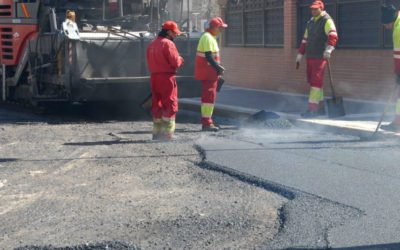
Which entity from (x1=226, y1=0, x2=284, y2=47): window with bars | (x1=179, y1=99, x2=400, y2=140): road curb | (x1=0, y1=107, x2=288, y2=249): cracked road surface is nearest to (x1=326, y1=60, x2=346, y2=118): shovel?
(x1=179, y1=99, x2=400, y2=140): road curb

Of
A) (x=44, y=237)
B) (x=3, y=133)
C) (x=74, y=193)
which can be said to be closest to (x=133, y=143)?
(x=3, y=133)

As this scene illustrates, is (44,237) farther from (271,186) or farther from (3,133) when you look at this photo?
(3,133)

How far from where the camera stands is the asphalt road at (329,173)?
5.87 m

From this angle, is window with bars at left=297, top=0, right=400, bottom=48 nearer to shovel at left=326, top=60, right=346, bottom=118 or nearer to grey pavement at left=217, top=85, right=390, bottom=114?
grey pavement at left=217, top=85, right=390, bottom=114

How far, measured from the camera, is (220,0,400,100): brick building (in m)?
14.3

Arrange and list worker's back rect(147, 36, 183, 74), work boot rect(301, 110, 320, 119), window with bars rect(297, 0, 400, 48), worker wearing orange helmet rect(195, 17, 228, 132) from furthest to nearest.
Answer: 1. window with bars rect(297, 0, 400, 48)
2. work boot rect(301, 110, 320, 119)
3. worker wearing orange helmet rect(195, 17, 228, 132)
4. worker's back rect(147, 36, 183, 74)

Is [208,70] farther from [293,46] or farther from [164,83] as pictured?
[293,46]

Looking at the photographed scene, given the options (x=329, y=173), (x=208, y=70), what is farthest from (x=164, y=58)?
(x=329, y=173)

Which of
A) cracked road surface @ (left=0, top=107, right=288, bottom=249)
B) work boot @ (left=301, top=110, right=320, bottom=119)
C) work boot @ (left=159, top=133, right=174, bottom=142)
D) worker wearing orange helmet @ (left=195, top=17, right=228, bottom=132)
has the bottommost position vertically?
cracked road surface @ (left=0, top=107, right=288, bottom=249)

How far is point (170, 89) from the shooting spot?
1071 cm

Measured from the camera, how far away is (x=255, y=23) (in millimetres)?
19156

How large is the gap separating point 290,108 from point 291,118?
1576 millimetres

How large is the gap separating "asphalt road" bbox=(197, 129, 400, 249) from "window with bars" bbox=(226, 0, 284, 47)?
6.82m

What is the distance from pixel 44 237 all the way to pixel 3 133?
20.3ft
